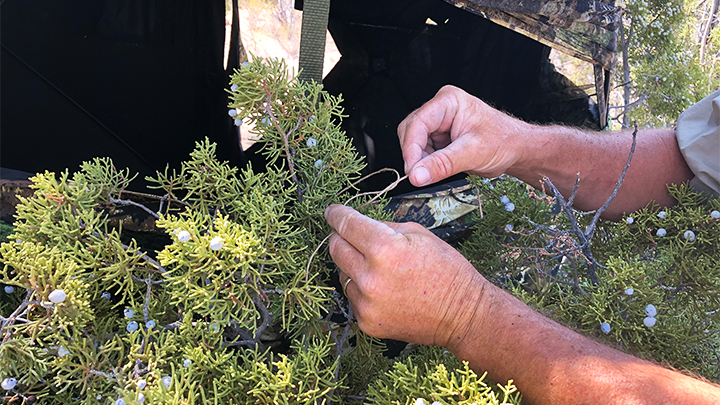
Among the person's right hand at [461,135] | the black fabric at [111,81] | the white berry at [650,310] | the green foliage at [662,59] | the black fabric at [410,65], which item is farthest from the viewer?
the green foliage at [662,59]

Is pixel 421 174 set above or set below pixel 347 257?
above

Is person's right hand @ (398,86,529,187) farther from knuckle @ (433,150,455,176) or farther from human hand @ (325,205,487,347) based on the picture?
human hand @ (325,205,487,347)

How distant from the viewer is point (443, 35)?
9.21 ft

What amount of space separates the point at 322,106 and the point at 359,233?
0.28 m

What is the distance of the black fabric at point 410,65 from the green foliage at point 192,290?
5.11 ft

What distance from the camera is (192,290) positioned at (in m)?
0.59

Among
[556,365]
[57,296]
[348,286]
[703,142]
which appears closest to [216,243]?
[57,296]

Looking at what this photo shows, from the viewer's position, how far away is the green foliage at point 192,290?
1.96 feet

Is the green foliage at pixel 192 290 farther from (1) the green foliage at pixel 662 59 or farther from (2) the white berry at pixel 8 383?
(1) the green foliage at pixel 662 59

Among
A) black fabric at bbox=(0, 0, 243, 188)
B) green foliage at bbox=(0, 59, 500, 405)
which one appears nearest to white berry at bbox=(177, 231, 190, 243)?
green foliage at bbox=(0, 59, 500, 405)

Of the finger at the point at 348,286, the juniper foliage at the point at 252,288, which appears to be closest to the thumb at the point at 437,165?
the juniper foliage at the point at 252,288

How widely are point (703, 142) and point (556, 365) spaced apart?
2.86 ft

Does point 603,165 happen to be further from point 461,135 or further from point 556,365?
point 556,365

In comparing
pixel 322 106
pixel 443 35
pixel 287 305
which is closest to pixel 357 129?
pixel 443 35
